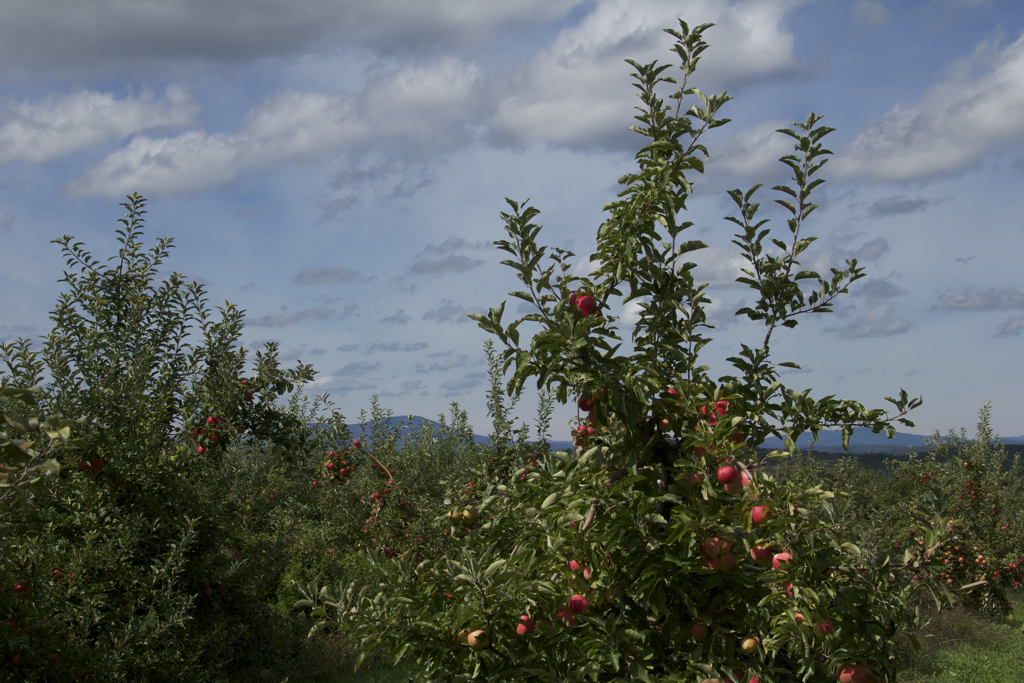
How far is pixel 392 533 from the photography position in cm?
791

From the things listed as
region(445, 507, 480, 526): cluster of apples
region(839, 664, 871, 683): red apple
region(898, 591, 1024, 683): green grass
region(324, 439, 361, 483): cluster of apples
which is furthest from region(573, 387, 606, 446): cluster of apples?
region(324, 439, 361, 483): cluster of apples

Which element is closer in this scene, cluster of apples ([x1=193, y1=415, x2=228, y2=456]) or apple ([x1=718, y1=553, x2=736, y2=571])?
apple ([x1=718, y1=553, x2=736, y2=571])

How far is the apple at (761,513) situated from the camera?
2.18 m

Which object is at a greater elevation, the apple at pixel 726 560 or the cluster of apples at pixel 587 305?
the cluster of apples at pixel 587 305

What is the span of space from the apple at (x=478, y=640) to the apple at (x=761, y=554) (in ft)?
3.14

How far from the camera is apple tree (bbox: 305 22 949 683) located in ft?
7.46

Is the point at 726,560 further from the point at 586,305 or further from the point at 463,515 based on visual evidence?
the point at 463,515

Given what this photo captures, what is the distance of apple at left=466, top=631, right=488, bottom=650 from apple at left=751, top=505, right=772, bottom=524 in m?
1.01

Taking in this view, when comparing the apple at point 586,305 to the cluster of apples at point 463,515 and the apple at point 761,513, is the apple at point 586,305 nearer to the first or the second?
the apple at point 761,513

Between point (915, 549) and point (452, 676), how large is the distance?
5.57 ft

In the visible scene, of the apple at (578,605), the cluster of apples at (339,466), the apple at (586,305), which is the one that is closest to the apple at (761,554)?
the apple at (578,605)

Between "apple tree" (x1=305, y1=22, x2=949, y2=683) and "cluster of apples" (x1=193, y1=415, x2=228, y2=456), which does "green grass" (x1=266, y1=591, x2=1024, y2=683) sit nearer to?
"cluster of apples" (x1=193, y1=415, x2=228, y2=456)

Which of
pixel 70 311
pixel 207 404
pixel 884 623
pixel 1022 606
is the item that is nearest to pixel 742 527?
pixel 884 623

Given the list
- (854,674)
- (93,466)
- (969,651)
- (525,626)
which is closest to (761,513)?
(854,674)
